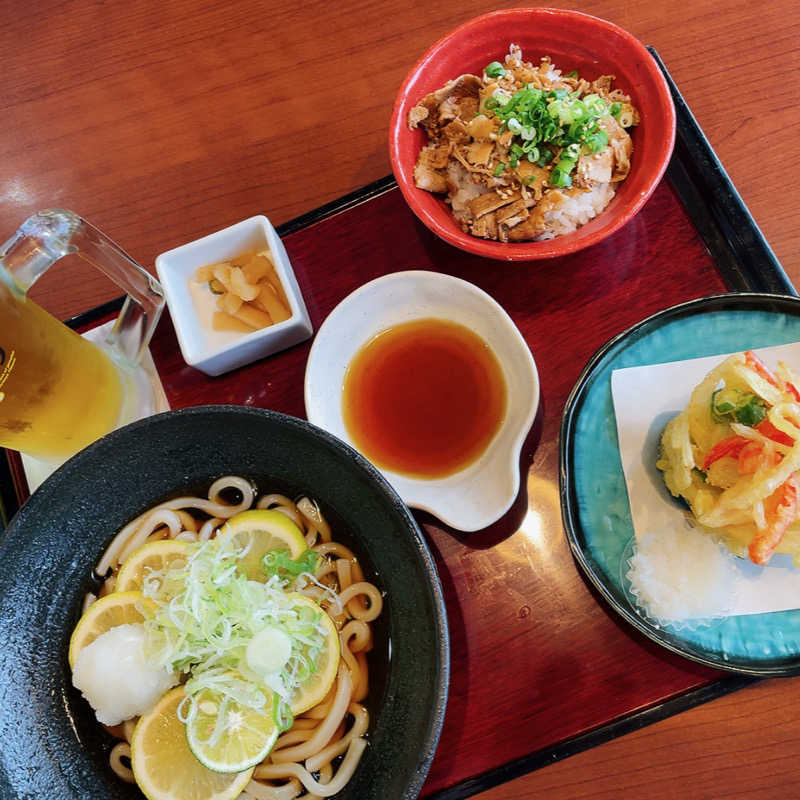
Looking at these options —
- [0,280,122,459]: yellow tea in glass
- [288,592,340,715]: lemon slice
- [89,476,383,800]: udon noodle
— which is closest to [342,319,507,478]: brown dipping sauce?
[89,476,383,800]: udon noodle

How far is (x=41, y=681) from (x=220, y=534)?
42 cm

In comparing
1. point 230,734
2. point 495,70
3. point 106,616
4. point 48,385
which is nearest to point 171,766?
point 230,734

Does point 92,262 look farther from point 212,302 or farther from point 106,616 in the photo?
point 106,616

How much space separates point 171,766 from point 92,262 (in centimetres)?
98

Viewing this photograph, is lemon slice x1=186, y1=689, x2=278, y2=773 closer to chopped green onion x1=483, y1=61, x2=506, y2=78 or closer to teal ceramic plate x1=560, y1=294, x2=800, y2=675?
teal ceramic plate x1=560, y1=294, x2=800, y2=675

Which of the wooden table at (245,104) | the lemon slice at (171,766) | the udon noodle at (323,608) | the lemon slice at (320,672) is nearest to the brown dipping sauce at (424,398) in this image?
the wooden table at (245,104)

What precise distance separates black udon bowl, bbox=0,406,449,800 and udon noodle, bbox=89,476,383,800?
24 mm

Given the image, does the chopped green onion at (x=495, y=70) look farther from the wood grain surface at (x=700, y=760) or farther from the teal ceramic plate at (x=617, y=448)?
the wood grain surface at (x=700, y=760)

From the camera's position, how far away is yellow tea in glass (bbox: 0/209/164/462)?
1298 millimetres

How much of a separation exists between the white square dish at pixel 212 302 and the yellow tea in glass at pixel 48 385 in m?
0.20

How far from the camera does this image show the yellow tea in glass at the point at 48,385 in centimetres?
128

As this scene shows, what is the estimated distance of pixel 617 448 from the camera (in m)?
1.44

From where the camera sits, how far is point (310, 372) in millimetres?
1522

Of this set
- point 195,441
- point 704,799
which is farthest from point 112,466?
point 704,799
